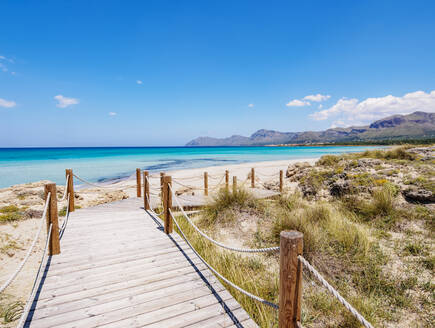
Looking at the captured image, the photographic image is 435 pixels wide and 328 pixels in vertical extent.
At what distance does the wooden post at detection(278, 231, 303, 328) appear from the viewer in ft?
5.74

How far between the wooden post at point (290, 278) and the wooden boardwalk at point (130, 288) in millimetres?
763

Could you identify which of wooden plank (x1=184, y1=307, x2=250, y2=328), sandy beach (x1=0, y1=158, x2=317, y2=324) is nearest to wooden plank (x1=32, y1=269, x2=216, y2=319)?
wooden plank (x1=184, y1=307, x2=250, y2=328)

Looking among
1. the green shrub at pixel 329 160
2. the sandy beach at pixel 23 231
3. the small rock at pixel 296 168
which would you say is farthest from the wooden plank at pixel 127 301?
the small rock at pixel 296 168

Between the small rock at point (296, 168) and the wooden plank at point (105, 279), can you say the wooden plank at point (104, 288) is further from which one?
the small rock at point (296, 168)

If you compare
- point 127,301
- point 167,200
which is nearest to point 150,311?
point 127,301

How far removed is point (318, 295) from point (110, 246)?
12.5 ft

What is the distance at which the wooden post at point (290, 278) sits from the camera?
1748 millimetres

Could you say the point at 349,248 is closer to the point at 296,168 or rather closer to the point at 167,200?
the point at 167,200

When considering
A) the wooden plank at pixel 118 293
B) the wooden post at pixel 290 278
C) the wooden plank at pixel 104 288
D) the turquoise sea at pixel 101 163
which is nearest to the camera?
the wooden post at pixel 290 278

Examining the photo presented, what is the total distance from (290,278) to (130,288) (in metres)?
2.32

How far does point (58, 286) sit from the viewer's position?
3.04 meters

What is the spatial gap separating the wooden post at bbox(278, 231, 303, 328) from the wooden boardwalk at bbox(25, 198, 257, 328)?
0.76 meters

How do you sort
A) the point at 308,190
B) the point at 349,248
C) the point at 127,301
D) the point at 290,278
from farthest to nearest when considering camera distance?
the point at 308,190 → the point at 349,248 → the point at 127,301 → the point at 290,278

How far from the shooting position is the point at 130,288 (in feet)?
9.92
